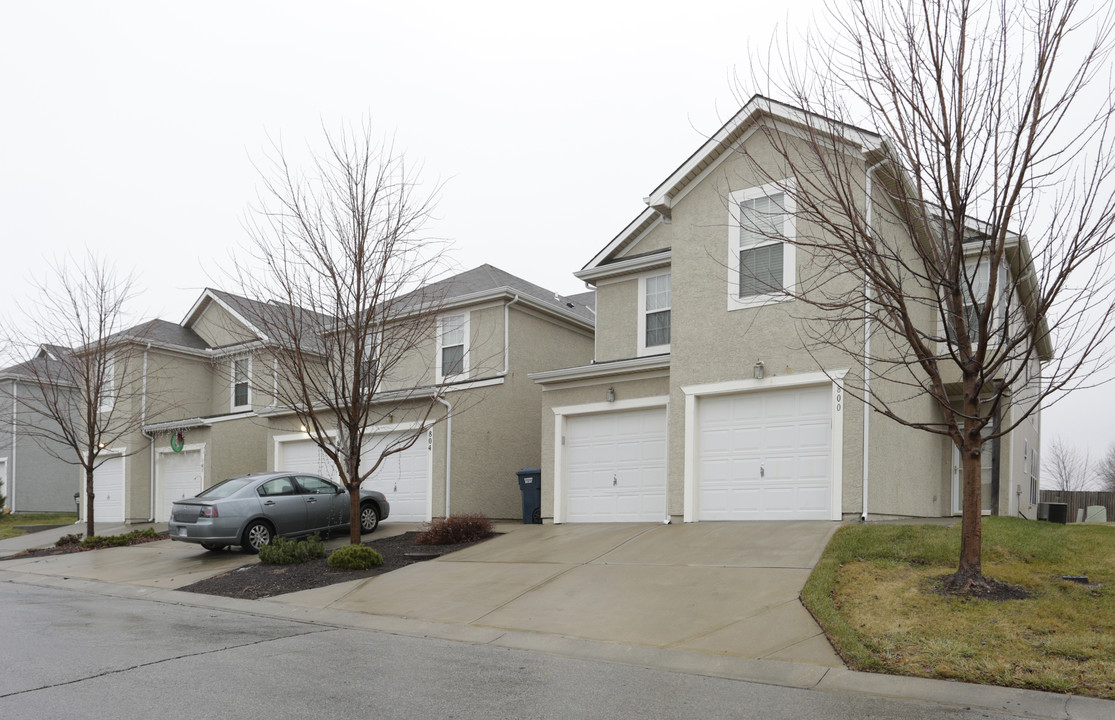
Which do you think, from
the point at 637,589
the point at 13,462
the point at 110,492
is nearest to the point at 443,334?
the point at 637,589

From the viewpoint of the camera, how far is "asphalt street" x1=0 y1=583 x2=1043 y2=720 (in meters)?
6.11

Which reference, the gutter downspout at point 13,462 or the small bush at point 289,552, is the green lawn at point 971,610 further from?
the gutter downspout at point 13,462

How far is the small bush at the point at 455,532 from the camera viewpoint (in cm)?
1541

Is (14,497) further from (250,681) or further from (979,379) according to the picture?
(979,379)

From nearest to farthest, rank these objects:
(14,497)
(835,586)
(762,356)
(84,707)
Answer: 1. (84,707)
2. (835,586)
3. (762,356)
4. (14,497)

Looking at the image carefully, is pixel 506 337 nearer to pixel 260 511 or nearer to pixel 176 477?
pixel 260 511

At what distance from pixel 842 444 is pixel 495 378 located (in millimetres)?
9410

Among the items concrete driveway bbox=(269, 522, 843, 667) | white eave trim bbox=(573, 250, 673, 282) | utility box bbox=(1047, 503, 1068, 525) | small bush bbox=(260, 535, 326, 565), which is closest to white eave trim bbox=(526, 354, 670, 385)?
white eave trim bbox=(573, 250, 673, 282)

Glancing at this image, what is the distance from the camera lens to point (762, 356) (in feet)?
45.6

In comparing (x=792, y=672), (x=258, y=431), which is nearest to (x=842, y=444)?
(x=792, y=672)

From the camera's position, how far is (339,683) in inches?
273

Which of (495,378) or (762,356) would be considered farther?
(495,378)

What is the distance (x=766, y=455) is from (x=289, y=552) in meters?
8.21

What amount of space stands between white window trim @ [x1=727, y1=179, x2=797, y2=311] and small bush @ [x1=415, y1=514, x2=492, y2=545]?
6088 mm
